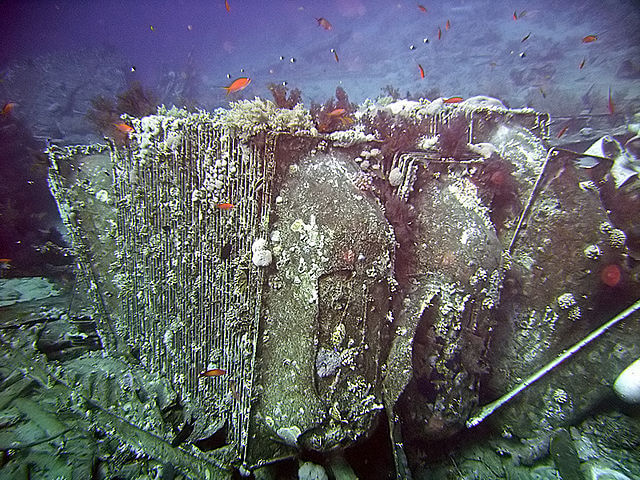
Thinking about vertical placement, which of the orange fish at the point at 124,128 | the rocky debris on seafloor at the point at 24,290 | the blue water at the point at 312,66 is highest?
the blue water at the point at 312,66

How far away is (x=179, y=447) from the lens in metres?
3.15

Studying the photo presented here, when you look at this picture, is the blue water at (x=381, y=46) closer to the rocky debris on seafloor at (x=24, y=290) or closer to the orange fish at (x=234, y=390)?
the rocky debris on seafloor at (x=24, y=290)

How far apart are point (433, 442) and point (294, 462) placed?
1.64 metres

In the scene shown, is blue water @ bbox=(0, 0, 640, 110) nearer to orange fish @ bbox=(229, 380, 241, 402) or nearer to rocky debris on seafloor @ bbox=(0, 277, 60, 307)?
rocky debris on seafloor @ bbox=(0, 277, 60, 307)

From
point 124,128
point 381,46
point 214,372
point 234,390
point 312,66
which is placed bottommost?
point 234,390

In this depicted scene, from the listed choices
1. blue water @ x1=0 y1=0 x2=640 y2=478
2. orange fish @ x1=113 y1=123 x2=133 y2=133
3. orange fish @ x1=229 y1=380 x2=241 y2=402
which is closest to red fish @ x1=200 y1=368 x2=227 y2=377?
orange fish @ x1=229 y1=380 x2=241 y2=402

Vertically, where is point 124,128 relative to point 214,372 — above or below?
above

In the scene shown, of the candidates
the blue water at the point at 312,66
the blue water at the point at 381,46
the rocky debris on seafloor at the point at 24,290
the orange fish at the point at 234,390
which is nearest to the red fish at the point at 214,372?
the orange fish at the point at 234,390

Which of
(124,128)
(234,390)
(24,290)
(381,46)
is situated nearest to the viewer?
(234,390)

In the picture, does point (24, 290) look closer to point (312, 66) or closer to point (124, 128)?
point (124, 128)

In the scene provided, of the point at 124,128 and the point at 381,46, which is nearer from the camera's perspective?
the point at 124,128

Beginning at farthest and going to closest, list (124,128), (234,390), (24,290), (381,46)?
1. (381,46)
2. (24,290)
3. (124,128)
4. (234,390)


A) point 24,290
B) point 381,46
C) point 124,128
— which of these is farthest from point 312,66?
point 124,128

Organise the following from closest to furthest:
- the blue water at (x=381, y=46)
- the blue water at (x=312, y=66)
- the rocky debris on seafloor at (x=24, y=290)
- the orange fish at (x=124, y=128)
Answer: the orange fish at (x=124, y=128) < the rocky debris on seafloor at (x=24, y=290) < the blue water at (x=312, y=66) < the blue water at (x=381, y=46)
